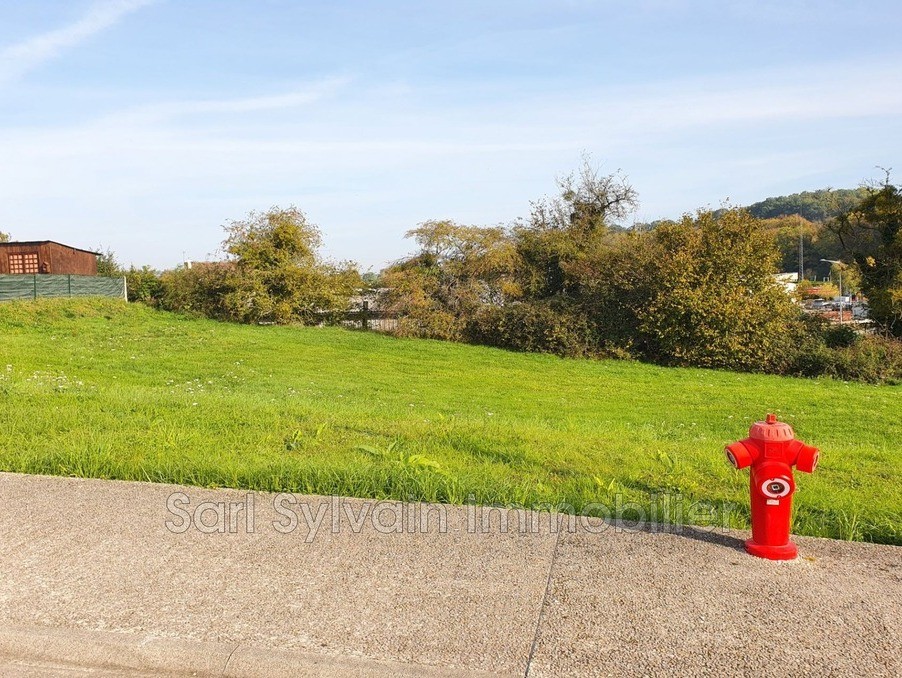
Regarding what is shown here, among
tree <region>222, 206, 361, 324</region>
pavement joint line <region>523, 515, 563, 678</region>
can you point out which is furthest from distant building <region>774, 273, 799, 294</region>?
pavement joint line <region>523, 515, 563, 678</region>

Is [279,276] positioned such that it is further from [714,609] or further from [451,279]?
[714,609]

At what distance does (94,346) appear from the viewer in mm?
20891

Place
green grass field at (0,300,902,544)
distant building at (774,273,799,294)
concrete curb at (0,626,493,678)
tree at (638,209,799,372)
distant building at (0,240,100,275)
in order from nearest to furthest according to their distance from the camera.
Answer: concrete curb at (0,626,493,678) → green grass field at (0,300,902,544) → tree at (638,209,799,372) → distant building at (774,273,799,294) → distant building at (0,240,100,275)

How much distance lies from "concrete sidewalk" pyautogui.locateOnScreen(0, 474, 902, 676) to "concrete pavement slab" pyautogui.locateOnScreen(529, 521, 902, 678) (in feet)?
0.04

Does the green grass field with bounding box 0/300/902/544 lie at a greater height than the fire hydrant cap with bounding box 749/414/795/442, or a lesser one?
lesser

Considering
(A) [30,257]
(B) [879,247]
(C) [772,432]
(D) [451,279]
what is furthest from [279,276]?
(C) [772,432]

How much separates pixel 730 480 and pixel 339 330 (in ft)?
83.1

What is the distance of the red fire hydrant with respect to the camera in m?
4.25

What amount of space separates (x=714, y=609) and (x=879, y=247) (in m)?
29.3

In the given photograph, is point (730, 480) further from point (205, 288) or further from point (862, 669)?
point (205, 288)

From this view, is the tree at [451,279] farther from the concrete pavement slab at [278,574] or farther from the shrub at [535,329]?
the concrete pavement slab at [278,574]

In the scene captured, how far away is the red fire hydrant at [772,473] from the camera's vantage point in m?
4.25

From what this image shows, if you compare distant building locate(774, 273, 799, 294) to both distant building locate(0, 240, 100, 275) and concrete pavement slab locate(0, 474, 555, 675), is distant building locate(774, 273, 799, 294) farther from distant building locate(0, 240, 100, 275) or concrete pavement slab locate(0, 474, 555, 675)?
distant building locate(0, 240, 100, 275)

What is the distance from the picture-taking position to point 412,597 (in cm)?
379
